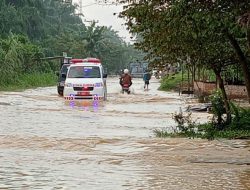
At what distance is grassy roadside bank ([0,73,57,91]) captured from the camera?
41537 millimetres

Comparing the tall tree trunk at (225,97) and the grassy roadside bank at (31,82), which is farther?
the grassy roadside bank at (31,82)

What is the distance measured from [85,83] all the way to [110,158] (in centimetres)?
1581

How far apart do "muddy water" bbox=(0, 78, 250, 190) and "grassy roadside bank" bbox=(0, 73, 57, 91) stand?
24152 mm

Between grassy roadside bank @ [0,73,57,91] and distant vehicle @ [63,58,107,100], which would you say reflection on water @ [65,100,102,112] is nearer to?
distant vehicle @ [63,58,107,100]

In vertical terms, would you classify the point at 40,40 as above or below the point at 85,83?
above

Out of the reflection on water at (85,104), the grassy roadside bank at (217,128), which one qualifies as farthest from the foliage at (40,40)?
the grassy roadside bank at (217,128)

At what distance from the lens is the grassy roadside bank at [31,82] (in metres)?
41.5

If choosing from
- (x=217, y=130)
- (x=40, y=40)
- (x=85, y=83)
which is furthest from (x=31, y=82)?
(x=217, y=130)

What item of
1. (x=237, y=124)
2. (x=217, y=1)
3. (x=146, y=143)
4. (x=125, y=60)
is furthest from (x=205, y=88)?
(x=125, y=60)

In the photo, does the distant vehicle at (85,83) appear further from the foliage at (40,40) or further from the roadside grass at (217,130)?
the foliage at (40,40)

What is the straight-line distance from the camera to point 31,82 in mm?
48344

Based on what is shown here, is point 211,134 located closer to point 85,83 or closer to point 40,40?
point 85,83

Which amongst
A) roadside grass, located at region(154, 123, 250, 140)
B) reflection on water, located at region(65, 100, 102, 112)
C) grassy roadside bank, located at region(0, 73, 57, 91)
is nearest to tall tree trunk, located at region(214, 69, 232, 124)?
roadside grass, located at region(154, 123, 250, 140)

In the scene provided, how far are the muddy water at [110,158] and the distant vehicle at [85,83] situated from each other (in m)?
8.18
